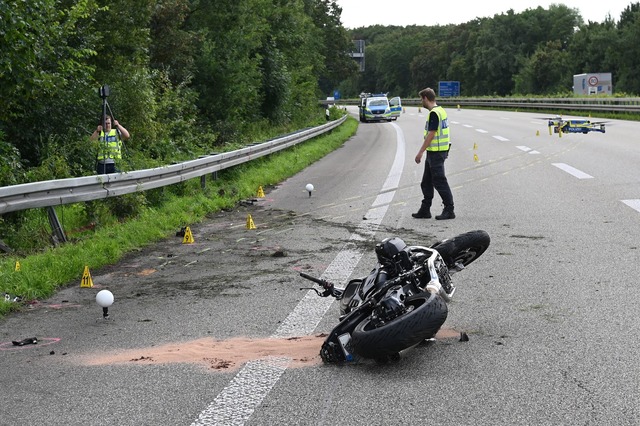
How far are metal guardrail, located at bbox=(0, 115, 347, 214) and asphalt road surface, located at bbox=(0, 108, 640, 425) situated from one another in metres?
0.97

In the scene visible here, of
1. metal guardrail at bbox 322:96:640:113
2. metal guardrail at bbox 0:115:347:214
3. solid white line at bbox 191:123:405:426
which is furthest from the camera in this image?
metal guardrail at bbox 322:96:640:113

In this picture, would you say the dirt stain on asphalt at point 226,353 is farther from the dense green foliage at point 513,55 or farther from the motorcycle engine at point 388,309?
the dense green foliage at point 513,55

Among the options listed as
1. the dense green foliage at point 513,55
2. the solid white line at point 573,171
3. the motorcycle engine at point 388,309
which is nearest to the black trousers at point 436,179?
the solid white line at point 573,171

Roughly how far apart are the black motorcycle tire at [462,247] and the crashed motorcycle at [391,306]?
0.67 meters

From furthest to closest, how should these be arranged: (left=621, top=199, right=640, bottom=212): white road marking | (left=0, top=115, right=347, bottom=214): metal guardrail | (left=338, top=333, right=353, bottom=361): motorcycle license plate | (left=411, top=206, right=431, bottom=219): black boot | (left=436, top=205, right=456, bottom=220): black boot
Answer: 1. (left=621, top=199, right=640, bottom=212): white road marking
2. (left=411, top=206, right=431, bottom=219): black boot
3. (left=436, top=205, right=456, bottom=220): black boot
4. (left=0, top=115, right=347, bottom=214): metal guardrail
5. (left=338, top=333, right=353, bottom=361): motorcycle license plate

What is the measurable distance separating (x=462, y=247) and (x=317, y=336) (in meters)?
1.62

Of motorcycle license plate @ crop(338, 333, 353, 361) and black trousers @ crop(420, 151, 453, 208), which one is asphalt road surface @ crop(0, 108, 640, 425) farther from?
black trousers @ crop(420, 151, 453, 208)

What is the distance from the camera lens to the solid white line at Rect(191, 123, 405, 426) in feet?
14.0

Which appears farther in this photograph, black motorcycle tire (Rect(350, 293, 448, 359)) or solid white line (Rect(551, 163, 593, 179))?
solid white line (Rect(551, 163, 593, 179))

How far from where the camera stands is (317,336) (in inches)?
224

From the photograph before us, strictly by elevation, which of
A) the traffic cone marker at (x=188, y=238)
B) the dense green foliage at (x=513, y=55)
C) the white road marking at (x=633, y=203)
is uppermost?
the dense green foliage at (x=513, y=55)

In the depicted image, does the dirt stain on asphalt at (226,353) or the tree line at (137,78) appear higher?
the tree line at (137,78)

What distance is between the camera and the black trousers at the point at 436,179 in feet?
39.2

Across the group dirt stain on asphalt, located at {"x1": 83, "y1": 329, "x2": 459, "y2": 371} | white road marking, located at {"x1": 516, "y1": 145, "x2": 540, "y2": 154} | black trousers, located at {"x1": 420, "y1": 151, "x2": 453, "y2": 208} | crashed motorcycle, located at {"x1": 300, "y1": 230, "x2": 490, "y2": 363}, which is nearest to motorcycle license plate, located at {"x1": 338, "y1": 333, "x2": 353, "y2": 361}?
crashed motorcycle, located at {"x1": 300, "y1": 230, "x2": 490, "y2": 363}
